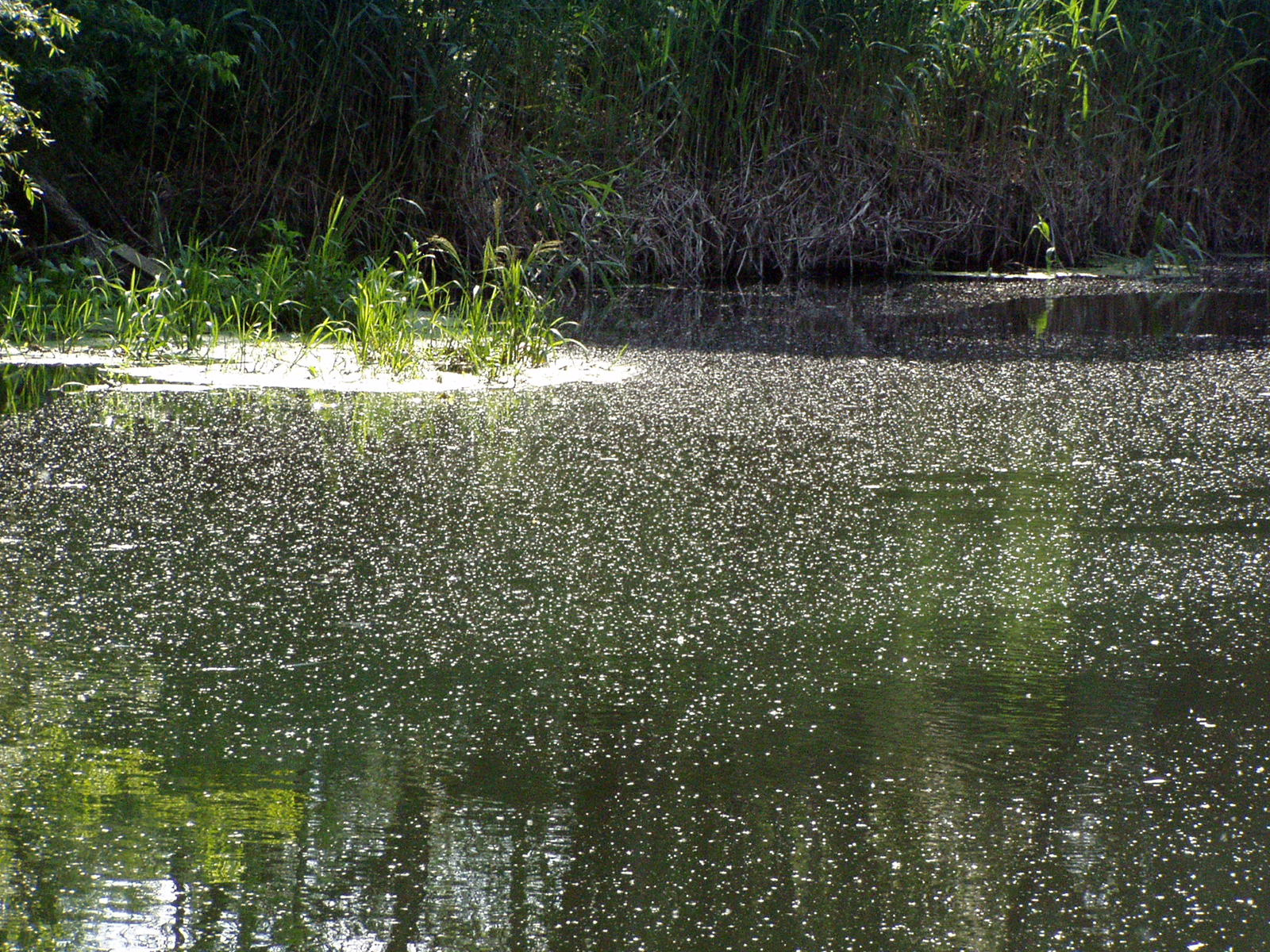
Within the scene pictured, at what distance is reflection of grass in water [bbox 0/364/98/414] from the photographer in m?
3.16

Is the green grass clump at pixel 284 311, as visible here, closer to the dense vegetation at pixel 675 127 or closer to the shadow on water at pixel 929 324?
the dense vegetation at pixel 675 127

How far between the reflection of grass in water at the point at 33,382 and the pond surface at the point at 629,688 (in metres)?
0.28

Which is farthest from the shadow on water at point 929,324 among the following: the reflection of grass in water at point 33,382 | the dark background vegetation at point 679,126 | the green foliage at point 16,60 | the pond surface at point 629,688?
the green foliage at point 16,60

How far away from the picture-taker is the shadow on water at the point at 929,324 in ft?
14.2

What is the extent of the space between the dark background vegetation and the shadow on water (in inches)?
23.6

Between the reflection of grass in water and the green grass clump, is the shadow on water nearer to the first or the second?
the green grass clump

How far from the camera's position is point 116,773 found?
4.35 feet

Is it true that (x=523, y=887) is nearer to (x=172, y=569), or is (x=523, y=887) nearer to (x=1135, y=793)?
(x=1135, y=793)

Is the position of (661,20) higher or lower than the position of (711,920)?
higher

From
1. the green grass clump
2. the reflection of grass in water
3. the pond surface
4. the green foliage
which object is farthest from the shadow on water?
the green foliage

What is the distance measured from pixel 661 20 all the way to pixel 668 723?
16.7 feet

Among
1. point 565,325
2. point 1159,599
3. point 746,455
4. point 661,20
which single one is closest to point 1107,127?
point 661,20

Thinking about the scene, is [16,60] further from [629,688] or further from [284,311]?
[629,688]

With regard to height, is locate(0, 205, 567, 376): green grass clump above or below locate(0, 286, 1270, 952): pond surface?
above
